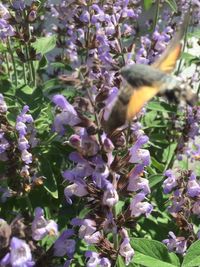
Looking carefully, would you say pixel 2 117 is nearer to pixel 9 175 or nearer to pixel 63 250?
pixel 9 175

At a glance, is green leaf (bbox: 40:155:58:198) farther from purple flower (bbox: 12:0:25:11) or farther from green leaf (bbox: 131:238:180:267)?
purple flower (bbox: 12:0:25:11)

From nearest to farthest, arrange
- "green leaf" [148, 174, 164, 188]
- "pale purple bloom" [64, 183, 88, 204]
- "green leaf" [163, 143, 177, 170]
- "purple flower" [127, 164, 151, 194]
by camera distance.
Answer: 1. "pale purple bloom" [64, 183, 88, 204]
2. "purple flower" [127, 164, 151, 194]
3. "green leaf" [148, 174, 164, 188]
4. "green leaf" [163, 143, 177, 170]

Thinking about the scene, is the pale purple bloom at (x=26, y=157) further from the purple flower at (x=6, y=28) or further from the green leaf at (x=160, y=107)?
the purple flower at (x=6, y=28)

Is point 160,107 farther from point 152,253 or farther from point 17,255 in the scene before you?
point 17,255

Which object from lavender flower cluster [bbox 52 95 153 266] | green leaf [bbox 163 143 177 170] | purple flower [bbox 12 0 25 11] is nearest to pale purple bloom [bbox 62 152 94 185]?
lavender flower cluster [bbox 52 95 153 266]

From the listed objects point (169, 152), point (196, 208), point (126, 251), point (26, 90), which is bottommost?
point (169, 152)

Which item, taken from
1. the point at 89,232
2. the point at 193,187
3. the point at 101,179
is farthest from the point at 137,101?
the point at 193,187
